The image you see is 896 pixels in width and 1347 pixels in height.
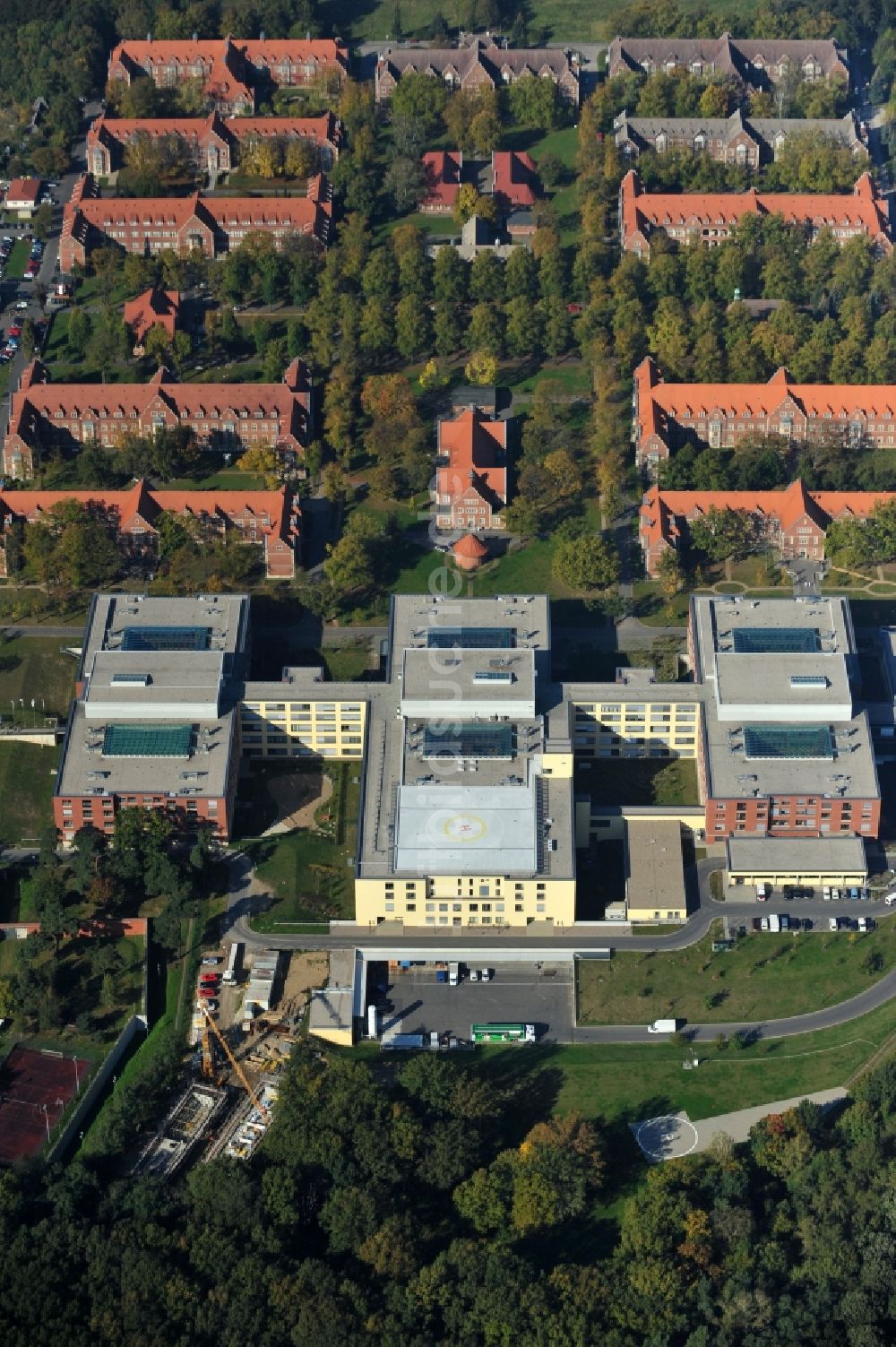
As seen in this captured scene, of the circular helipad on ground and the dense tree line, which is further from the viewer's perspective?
the circular helipad on ground

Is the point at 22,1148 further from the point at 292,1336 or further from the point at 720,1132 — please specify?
the point at 720,1132

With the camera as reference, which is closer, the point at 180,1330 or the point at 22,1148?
the point at 180,1330

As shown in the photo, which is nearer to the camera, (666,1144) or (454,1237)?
(454,1237)

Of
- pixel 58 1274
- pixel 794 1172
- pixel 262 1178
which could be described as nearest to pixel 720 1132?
pixel 794 1172

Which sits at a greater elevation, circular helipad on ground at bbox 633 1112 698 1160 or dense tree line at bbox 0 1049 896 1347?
circular helipad on ground at bbox 633 1112 698 1160

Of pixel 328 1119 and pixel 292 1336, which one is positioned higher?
pixel 328 1119

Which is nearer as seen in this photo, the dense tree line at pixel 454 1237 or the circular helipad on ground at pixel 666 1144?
the dense tree line at pixel 454 1237

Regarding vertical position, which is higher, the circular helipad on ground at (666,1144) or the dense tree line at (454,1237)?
the circular helipad on ground at (666,1144)

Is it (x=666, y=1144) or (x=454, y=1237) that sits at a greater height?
(x=666, y=1144)
